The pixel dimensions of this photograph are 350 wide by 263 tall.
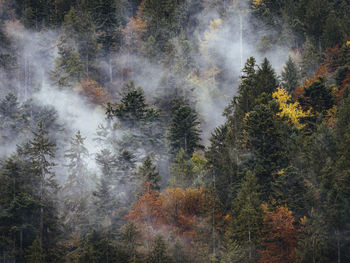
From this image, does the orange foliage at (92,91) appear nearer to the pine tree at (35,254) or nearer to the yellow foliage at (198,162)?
the yellow foliage at (198,162)

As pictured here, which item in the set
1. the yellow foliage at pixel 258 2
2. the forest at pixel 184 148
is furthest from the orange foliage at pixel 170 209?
the yellow foliage at pixel 258 2

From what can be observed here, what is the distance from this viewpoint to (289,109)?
185 ft

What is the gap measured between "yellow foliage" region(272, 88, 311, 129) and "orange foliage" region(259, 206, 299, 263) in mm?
13758

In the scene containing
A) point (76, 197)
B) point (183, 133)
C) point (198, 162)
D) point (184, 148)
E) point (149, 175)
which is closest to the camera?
point (149, 175)

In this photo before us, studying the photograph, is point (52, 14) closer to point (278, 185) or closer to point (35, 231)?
point (35, 231)

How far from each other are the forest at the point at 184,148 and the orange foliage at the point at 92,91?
25cm

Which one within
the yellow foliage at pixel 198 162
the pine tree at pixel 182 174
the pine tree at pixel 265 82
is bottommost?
the pine tree at pixel 182 174

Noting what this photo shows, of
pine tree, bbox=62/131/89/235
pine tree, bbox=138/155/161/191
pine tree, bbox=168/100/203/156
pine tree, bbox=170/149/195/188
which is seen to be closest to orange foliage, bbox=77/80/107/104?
pine tree, bbox=168/100/203/156

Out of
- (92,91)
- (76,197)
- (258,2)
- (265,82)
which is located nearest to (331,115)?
(265,82)

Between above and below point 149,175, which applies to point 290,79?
above

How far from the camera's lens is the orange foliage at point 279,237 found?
4325 centimetres

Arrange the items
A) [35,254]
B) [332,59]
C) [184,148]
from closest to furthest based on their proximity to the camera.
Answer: [35,254] → [184,148] → [332,59]

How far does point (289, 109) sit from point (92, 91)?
38624 millimetres

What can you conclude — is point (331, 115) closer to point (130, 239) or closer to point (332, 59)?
point (332, 59)
